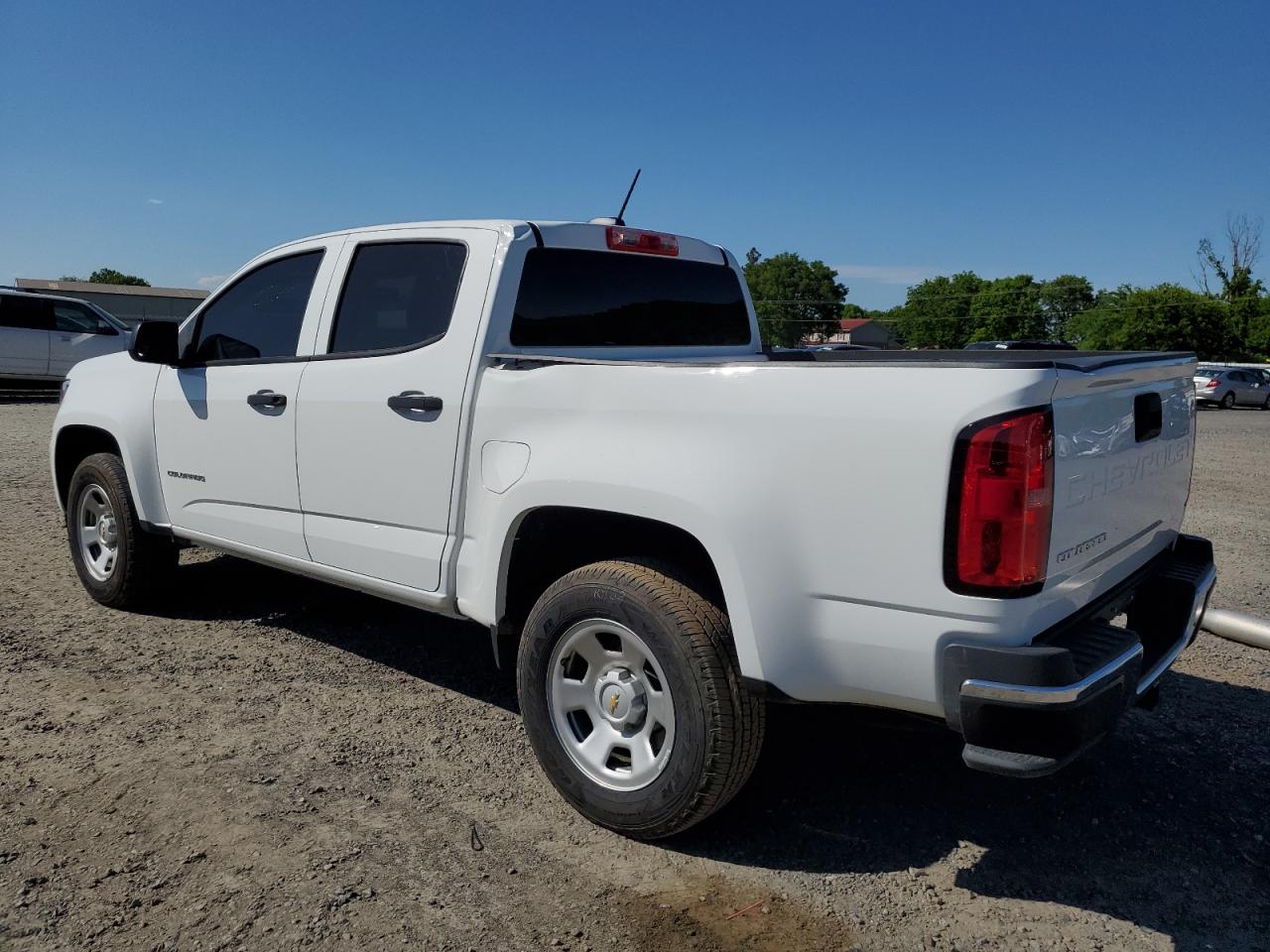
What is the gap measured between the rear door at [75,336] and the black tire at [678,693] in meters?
18.1

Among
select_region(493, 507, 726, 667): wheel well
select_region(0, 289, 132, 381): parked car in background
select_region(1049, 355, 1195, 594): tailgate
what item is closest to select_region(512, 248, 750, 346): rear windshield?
select_region(493, 507, 726, 667): wheel well

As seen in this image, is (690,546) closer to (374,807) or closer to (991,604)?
(991,604)

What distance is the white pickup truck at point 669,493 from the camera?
8.01 ft

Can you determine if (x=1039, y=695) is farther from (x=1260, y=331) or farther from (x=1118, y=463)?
(x=1260, y=331)

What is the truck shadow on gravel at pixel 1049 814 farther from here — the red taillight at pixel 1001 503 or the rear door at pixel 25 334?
the rear door at pixel 25 334

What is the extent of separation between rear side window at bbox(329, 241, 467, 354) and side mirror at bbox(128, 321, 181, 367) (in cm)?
106

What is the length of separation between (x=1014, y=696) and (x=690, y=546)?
110cm

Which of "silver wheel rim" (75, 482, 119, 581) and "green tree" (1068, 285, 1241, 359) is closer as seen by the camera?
"silver wheel rim" (75, 482, 119, 581)

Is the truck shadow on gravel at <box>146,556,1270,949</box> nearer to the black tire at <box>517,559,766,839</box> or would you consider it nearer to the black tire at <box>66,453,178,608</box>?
the black tire at <box>517,559,766,839</box>

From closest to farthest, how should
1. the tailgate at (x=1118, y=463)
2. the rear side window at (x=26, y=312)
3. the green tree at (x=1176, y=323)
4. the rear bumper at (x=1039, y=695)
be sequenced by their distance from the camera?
the rear bumper at (x=1039, y=695) → the tailgate at (x=1118, y=463) → the rear side window at (x=26, y=312) → the green tree at (x=1176, y=323)

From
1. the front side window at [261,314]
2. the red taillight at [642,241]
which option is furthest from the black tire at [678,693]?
the front side window at [261,314]

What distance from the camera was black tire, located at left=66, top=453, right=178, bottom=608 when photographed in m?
5.10

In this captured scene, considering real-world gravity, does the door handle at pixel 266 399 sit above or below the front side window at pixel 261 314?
below

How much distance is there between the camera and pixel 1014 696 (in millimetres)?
2371
